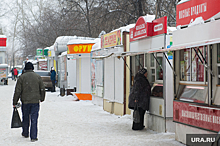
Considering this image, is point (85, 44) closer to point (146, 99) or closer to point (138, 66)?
point (138, 66)

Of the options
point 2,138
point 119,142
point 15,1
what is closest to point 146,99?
point 119,142

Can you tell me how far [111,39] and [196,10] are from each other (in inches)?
239

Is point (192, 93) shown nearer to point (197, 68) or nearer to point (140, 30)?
point (197, 68)

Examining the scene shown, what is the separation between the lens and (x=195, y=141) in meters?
6.23

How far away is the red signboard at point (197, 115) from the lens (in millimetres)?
5738

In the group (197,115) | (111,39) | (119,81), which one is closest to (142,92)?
(197,115)

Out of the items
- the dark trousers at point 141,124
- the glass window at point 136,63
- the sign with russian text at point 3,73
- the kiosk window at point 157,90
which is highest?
the glass window at point 136,63

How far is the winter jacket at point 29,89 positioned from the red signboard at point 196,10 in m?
3.36

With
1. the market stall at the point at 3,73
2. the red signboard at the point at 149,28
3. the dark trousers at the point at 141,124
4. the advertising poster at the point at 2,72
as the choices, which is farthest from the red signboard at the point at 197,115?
the advertising poster at the point at 2,72

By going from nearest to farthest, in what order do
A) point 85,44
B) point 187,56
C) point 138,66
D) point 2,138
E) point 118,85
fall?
point 187,56 < point 2,138 < point 138,66 < point 118,85 < point 85,44

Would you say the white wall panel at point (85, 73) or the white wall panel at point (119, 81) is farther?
the white wall panel at point (85, 73)

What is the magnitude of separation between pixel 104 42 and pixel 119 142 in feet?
22.1

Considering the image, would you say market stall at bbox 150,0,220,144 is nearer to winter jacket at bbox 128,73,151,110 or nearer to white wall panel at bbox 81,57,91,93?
winter jacket at bbox 128,73,151,110

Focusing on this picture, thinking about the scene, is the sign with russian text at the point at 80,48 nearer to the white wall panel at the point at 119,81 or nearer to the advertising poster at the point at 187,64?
the white wall panel at the point at 119,81
